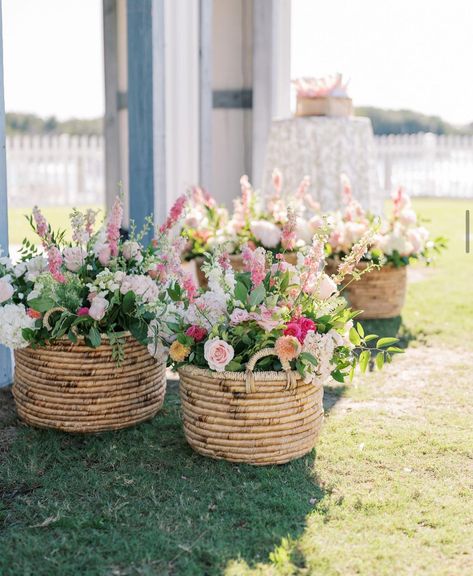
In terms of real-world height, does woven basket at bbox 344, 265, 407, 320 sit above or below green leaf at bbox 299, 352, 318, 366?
below

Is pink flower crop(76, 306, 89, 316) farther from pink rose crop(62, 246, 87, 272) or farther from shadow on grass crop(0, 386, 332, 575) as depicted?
shadow on grass crop(0, 386, 332, 575)

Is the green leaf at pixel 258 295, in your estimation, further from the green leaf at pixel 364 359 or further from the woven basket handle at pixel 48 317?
the woven basket handle at pixel 48 317

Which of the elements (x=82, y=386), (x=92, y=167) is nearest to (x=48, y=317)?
(x=82, y=386)

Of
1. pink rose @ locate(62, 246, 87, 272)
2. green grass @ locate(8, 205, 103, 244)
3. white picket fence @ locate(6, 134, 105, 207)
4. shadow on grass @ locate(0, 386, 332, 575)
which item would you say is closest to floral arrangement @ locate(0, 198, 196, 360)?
pink rose @ locate(62, 246, 87, 272)

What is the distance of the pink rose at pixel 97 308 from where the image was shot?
8.62ft

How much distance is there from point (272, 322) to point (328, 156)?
3135 mm

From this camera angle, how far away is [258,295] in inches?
95.0

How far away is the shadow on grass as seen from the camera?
1945 mm

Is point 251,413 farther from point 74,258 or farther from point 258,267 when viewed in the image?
point 74,258

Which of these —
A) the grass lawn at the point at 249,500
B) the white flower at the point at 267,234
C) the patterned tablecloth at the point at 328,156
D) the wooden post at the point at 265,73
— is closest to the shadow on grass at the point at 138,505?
the grass lawn at the point at 249,500

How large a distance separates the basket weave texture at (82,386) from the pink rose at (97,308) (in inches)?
5.6

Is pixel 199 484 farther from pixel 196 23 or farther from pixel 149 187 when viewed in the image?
pixel 196 23

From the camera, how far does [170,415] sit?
304 centimetres

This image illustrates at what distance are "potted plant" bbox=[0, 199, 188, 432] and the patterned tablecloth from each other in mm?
2683
